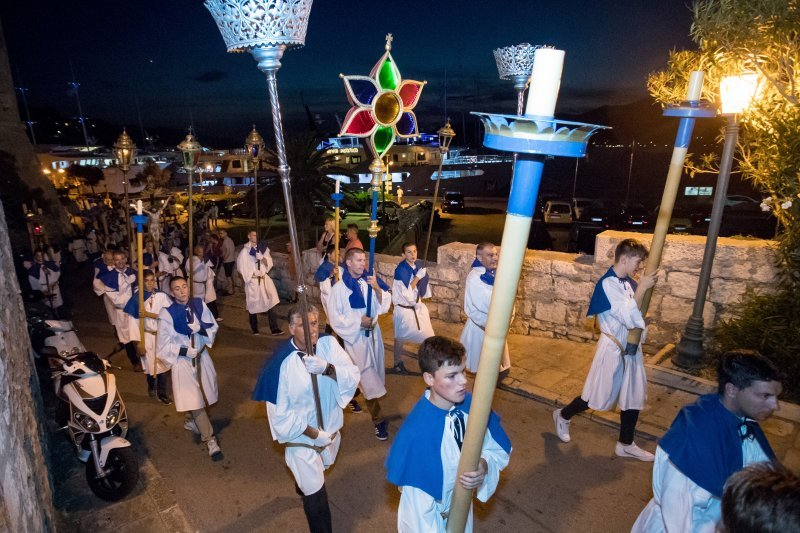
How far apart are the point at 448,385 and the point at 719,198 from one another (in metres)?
4.94

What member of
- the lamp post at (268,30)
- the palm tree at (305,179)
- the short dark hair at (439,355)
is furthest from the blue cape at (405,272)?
the palm tree at (305,179)

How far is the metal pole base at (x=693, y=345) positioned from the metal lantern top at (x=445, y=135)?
376cm

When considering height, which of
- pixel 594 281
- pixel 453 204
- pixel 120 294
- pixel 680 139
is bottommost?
pixel 453 204

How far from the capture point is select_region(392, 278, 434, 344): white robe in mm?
6449

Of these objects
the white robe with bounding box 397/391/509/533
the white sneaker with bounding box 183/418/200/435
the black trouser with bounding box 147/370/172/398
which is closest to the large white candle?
the white robe with bounding box 397/391/509/533

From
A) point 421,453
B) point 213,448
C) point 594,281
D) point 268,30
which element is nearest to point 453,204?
point 594,281

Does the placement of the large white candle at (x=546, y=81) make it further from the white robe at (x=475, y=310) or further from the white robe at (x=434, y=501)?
the white robe at (x=475, y=310)

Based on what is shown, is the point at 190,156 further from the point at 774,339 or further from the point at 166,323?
the point at 774,339

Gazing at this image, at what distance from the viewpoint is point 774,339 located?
516 centimetres

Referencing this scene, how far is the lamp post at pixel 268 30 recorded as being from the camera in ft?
8.63

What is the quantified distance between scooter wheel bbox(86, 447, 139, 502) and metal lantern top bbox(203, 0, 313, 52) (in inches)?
150

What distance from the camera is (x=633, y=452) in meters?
4.57

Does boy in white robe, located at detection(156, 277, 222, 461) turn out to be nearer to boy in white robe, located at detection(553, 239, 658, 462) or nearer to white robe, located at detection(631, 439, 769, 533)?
boy in white robe, located at detection(553, 239, 658, 462)

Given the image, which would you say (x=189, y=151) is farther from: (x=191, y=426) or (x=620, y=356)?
(x=620, y=356)
